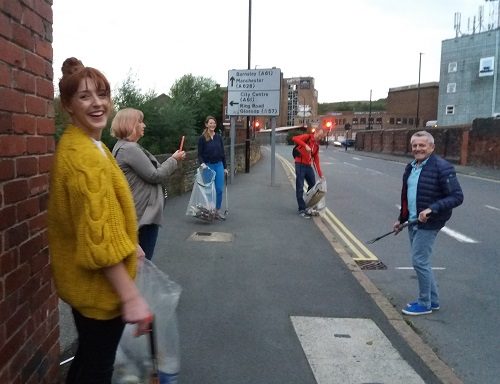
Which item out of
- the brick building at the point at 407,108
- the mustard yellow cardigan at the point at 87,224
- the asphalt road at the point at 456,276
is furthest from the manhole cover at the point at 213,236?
the brick building at the point at 407,108

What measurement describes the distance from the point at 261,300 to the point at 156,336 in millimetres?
2661

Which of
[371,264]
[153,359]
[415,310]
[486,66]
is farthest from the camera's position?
[486,66]

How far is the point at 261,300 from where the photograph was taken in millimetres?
4773

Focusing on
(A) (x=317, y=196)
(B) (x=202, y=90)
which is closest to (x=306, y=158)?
(A) (x=317, y=196)

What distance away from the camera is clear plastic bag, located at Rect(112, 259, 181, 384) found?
7.25 feet

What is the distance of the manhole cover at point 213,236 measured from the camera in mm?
7376

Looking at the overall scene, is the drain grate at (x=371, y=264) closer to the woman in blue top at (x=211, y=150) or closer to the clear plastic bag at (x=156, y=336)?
the woman in blue top at (x=211, y=150)

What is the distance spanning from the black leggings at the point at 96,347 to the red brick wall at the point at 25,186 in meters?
0.30

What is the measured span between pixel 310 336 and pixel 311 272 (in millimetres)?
1875

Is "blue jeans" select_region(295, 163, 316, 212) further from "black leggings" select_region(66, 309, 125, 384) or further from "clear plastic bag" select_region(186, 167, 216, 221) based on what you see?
"black leggings" select_region(66, 309, 125, 384)

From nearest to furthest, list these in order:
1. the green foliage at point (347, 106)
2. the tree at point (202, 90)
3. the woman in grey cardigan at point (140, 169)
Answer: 1. the woman in grey cardigan at point (140, 169)
2. the tree at point (202, 90)
3. the green foliage at point (347, 106)

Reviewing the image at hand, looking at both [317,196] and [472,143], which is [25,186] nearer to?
[317,196]

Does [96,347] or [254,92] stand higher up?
[254,92]

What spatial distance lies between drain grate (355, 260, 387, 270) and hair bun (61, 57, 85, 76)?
5.14m
